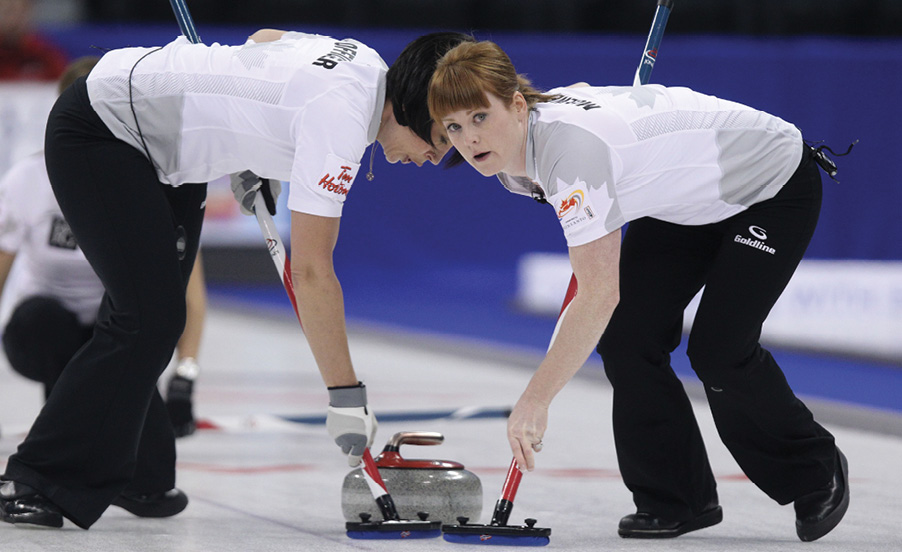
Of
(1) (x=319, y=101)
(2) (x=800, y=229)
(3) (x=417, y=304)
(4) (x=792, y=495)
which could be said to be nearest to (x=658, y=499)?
(4) (x=792, y=495)

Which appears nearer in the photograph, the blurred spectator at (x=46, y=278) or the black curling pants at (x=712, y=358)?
the black curling pants at (x=712, y=358)

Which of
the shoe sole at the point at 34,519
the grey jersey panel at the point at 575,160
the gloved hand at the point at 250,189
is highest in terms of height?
the grey jersey panel at the point at 575,160

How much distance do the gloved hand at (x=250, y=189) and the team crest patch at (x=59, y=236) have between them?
942 mm

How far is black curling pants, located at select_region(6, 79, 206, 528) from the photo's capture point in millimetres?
2756

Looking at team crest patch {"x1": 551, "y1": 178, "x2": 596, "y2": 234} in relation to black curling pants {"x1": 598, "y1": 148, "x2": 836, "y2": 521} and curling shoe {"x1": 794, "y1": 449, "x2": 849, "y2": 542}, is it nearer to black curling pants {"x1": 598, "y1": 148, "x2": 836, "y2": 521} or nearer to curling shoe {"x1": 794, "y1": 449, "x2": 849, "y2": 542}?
black curling pants {"x1": 598, "y1": 148, "x2": 836, "y2": 521}

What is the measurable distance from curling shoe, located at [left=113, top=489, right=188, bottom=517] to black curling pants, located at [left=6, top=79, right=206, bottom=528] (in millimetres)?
212

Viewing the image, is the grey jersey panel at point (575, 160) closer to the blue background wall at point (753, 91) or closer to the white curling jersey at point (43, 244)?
the white curling jersey at point (43, 244)

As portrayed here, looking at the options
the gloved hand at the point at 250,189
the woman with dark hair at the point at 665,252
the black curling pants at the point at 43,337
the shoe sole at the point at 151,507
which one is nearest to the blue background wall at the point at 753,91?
the black curling pants at the point at 43,337

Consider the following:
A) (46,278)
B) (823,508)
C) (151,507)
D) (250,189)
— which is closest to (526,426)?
(823,508)

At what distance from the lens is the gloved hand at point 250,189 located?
9.87 ft

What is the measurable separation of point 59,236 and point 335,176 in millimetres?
1520

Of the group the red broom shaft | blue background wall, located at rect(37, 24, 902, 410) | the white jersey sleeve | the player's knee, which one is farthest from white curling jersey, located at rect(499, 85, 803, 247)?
blue background wall, located at rect(37, 24, 902, 410)

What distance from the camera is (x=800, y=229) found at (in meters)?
2.82

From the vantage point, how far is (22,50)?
393 inches
